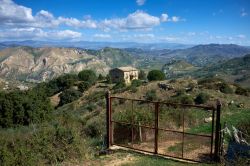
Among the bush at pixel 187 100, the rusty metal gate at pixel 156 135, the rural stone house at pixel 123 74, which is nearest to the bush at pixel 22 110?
the bush at pixel 187 100

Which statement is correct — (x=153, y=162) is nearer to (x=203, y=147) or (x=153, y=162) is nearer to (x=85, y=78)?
→ (x=203, y=147)

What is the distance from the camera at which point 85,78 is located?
253ft

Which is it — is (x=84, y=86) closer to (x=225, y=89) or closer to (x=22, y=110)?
(x=22, y=110)

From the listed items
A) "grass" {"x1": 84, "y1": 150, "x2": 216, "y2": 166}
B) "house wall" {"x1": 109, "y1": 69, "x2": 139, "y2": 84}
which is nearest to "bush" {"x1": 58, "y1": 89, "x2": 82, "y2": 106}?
"house wall" {"x1": 109, "y1": 69, "x2": 139, "y2": 84}

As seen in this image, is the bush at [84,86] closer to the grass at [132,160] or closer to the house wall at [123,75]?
the house wall at [123,75]

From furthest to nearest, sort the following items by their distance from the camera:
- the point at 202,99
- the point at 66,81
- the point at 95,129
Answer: the point at 66,81, the point at 202,99, the point at 95,129

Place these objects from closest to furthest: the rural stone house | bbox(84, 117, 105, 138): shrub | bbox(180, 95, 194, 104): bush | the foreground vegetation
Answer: the foreground vegetation
bbox(84, 117, 105, 138): shrub
bbox(180, 95, 194, 104): bush
the rural stone house

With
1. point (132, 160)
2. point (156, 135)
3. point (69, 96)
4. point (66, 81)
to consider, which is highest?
point (156, 135)

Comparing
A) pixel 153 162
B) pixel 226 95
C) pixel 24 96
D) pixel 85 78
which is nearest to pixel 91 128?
pixel 153 162

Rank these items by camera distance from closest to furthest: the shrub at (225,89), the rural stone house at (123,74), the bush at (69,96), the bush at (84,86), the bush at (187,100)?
the bush at (187,100) → the shrub at (225,89) → the bush at (69,96) → the bush at (84,86) → the rural stone house at (123,74)

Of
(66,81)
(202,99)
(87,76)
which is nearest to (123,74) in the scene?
(87,76)

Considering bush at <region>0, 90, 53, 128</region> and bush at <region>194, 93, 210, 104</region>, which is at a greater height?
bush at <region>194, 93, 210, 104</region>

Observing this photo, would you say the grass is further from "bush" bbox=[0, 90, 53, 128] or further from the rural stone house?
the rural stone house

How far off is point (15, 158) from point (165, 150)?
20.3ft
